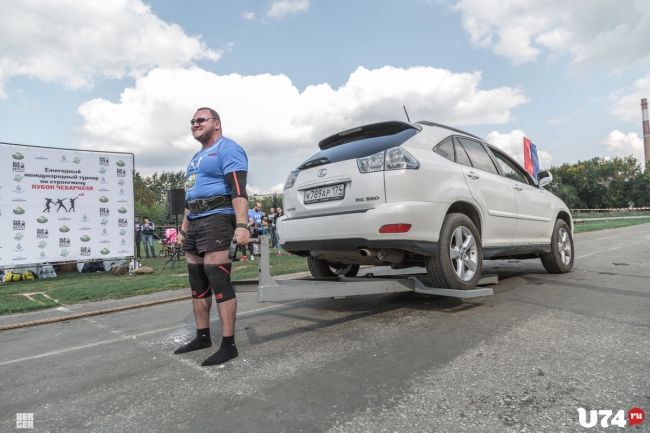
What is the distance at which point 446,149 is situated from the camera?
4.31 m

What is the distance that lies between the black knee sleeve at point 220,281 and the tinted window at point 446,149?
2.33 metres

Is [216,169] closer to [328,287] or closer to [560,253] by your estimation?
[328,287]

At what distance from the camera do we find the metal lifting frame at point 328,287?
3293 millimetres

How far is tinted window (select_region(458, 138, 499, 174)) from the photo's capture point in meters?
4.70

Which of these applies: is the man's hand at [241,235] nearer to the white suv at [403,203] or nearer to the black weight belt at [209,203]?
the black weight belt at [209,203]

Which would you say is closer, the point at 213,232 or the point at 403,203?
the point at 213,232

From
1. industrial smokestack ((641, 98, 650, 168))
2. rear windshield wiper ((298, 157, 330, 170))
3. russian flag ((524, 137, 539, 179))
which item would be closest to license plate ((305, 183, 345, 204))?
rear windshield wiper ((298, 157, 330, 170))

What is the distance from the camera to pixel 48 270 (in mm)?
10422

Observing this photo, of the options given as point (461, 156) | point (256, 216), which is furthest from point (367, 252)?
point (256, 216)

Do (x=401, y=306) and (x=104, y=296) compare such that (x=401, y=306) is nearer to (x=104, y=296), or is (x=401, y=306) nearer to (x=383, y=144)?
(x=383, y=144)

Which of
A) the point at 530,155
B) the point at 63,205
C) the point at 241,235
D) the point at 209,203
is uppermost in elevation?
the point at 530,155

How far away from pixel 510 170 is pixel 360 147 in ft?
8.21

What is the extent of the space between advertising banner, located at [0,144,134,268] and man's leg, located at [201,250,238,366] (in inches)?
341

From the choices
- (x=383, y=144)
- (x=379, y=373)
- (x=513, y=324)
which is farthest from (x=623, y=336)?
(x=383, y=144)
